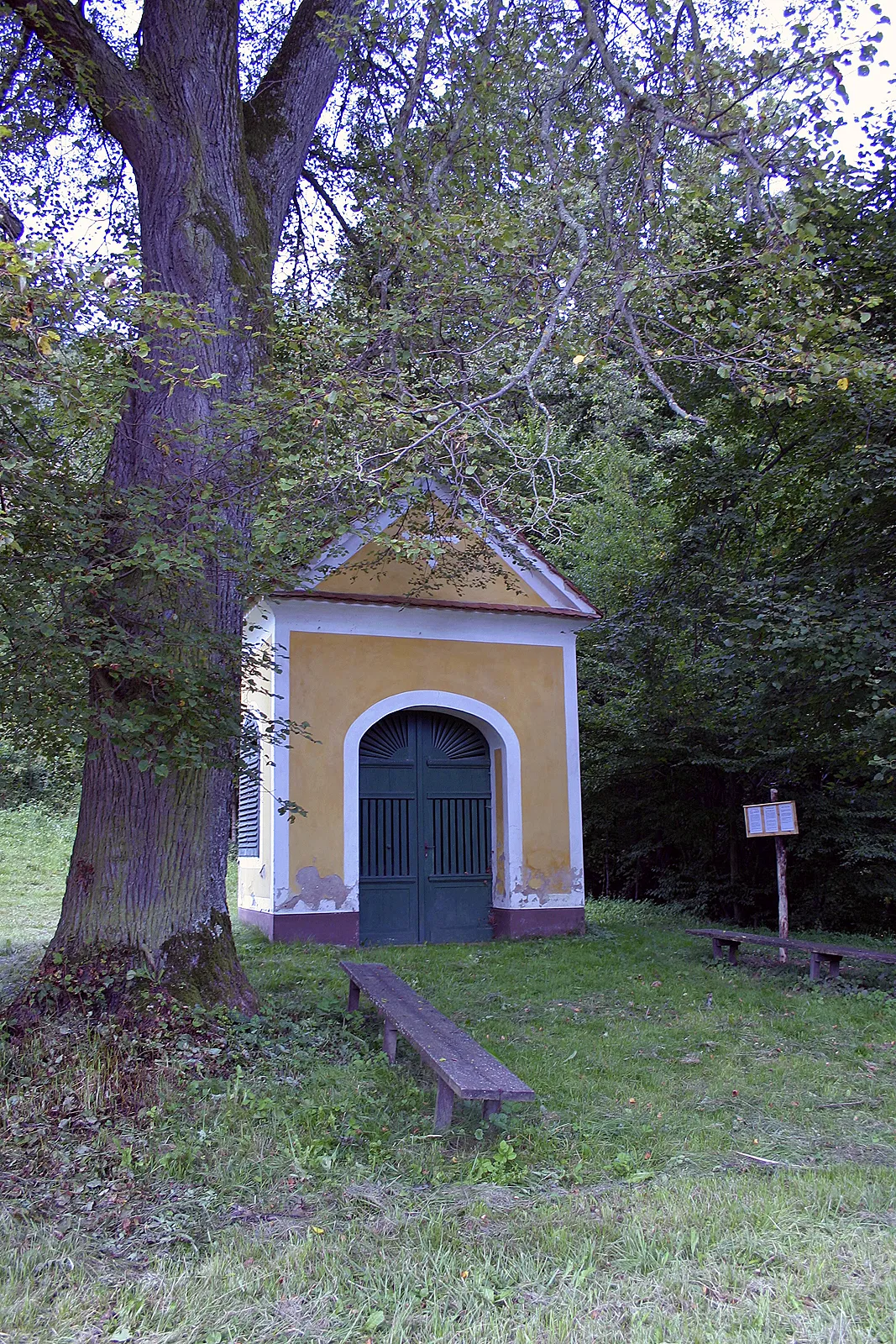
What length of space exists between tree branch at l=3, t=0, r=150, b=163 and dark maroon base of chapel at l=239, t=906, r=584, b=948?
24.9ft

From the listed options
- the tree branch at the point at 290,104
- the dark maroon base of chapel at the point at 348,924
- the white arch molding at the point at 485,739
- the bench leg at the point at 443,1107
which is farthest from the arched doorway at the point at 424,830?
the bench leg at the point at 443,1107

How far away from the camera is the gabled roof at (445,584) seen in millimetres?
11523

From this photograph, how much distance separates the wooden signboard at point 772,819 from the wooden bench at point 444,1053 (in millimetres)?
5024

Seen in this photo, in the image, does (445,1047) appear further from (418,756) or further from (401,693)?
(418,756)

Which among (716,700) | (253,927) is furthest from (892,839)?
(253,927)

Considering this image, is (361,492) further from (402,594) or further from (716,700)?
(716,700)

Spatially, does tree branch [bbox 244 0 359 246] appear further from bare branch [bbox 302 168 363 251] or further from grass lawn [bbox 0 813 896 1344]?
grass lawn [bbox 0 813 896 1344]

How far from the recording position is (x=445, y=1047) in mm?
5082

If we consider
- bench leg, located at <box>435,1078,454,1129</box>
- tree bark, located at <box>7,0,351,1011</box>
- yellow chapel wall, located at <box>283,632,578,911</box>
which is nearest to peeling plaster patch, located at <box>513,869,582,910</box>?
yellow chapel wall, located at <box>283,632,578,911</box>

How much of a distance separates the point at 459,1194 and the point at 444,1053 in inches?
33.5

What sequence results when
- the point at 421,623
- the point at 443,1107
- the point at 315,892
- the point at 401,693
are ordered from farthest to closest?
1. the point at 421,623
2. the point at 401,693
3. the point at 315,892
4. the point at 443,1107

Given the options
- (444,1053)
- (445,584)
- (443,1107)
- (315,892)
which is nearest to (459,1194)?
(443,1107)

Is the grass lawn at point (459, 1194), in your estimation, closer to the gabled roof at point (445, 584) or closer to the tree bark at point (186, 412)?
Answer: the tree bark at point (186, 412)

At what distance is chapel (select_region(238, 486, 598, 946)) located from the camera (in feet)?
37.2
